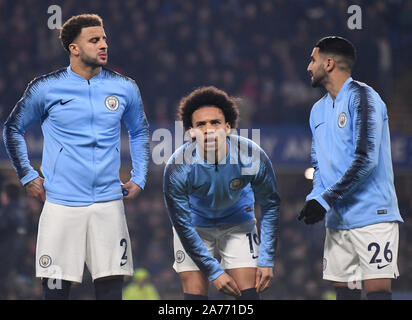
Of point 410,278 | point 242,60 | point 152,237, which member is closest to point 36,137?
point 152,237

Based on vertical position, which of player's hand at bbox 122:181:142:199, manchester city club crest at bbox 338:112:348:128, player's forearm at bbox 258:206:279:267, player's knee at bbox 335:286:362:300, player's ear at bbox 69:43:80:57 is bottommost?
player's knee at bbox 335:286:362:300

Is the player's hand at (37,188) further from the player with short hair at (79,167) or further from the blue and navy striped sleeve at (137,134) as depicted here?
the blue and navy striped sleeve at (137,134)

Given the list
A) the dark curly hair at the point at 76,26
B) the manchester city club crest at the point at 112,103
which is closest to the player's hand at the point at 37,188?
the manchester city club crest at the point at 112,103

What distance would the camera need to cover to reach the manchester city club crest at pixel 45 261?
4.75 meters

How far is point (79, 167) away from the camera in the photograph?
4.82m

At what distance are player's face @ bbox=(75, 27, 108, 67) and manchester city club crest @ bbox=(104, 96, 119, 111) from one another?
0.23 meters

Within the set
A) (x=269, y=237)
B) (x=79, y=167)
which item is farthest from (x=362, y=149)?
(x=79, y=167)

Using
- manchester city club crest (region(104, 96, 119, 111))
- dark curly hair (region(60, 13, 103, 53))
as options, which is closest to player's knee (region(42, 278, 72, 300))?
manchester city club crest (region(104, 96, 119, 111))

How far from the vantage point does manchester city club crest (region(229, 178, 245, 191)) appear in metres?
5.03

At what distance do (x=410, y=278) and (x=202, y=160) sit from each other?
8.52m

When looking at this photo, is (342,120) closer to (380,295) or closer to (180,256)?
(380,295)

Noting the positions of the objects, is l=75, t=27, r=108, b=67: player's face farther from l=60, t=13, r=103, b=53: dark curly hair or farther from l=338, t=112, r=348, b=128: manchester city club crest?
l=338, t=112, r=348, b=128: manchester city club crest

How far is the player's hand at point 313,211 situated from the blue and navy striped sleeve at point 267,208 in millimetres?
279
